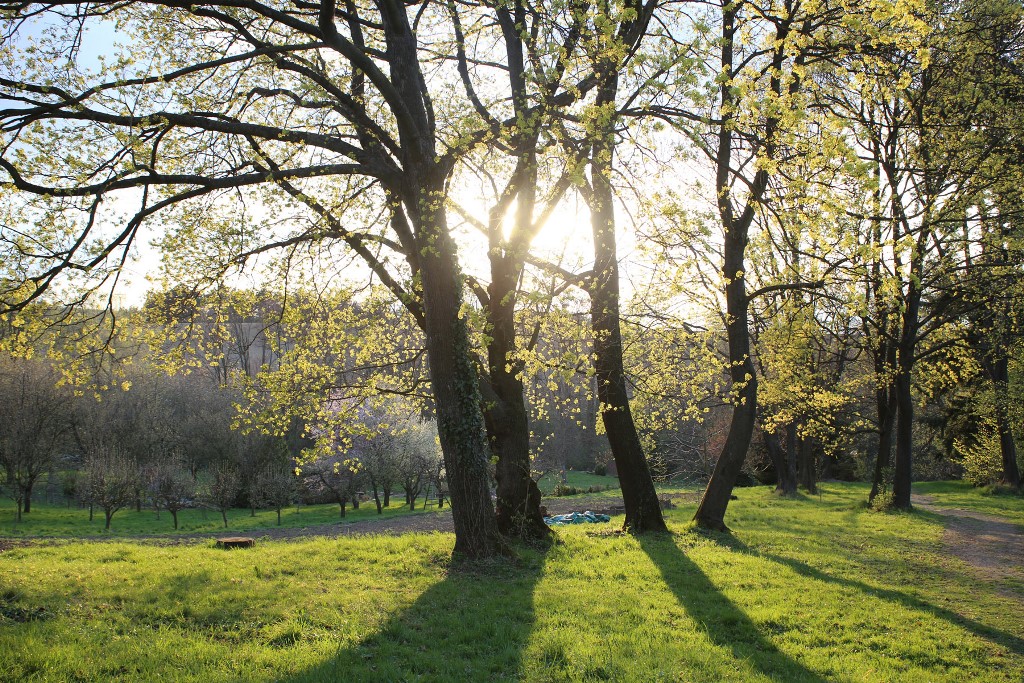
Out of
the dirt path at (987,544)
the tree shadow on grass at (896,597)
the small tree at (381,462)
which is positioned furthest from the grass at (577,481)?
the tree shadow on grass at (896,597)

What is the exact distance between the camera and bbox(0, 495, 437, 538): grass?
22.8 metres

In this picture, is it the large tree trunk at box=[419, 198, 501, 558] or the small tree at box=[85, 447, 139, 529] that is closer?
the large tree trunk at box=[419, 198, 501, 558]

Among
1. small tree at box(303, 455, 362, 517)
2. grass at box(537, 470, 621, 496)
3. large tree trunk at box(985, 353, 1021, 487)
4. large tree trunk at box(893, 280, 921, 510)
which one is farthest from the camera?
grass at box(537, 470, 621, 496)

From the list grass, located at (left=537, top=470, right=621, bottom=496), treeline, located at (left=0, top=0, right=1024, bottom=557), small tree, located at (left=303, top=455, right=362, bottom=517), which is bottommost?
grass, located at (left=537, top=470, right=621, bottom=496)

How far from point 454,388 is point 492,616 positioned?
319 cm

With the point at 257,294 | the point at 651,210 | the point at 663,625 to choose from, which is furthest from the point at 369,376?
the point at 663,625

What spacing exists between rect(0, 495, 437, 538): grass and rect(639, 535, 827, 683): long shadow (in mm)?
16267

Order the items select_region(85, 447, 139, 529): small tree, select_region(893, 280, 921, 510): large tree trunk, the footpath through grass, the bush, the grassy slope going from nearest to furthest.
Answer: the grassy slope
select_region(893, 280, 921, 510): large tree trunk
the footpath through grass
the bush
select_region(85, 447, 139, 529): small tree

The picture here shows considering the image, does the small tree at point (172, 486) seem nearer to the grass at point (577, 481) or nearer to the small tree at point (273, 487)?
the small tree at point (273, 487)

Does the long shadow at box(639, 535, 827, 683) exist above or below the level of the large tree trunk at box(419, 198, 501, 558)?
below

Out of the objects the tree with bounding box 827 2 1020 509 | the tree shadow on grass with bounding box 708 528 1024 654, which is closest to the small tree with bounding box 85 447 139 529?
the tree shadow on grass with bounding box 708 528 1024 654

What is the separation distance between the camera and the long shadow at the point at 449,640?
5.20 meters

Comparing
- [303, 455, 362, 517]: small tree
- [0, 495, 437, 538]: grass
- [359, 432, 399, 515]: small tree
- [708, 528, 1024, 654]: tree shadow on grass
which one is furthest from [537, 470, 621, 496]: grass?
[708, 528, 1024, 654]: tree shadow on grass

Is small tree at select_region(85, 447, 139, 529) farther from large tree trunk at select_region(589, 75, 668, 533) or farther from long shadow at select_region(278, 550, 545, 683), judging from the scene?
long shadow at select_region(278, 550, 545, 683)
